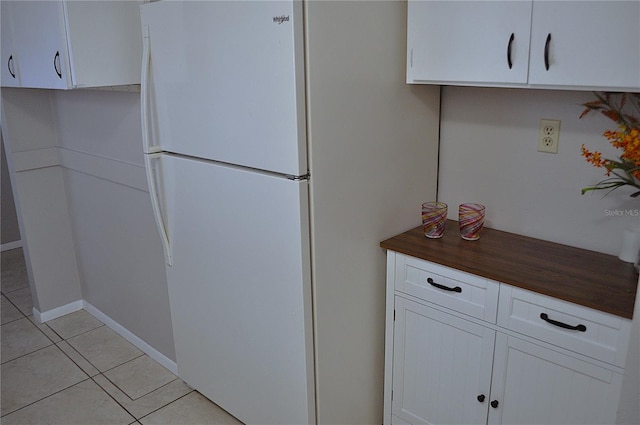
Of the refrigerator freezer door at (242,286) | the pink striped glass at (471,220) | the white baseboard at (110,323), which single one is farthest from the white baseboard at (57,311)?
the pink striped glass at (471,220)

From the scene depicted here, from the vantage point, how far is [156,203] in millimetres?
2279

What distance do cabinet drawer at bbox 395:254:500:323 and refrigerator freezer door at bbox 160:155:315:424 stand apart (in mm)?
394

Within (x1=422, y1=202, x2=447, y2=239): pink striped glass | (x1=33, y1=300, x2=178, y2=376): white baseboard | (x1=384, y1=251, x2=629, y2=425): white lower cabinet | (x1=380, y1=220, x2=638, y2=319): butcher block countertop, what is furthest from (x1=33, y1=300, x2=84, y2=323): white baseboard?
(x1=422, y1=202, x2=447, y2=239): pink striped glass

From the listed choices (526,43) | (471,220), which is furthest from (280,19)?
(471,220)

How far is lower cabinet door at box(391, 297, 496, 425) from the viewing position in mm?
1882

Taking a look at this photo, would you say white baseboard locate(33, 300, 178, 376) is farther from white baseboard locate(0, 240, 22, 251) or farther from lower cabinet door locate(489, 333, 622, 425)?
lower cabinet door locate(489, 333, 622, 425)

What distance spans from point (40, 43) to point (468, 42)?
5.69ft

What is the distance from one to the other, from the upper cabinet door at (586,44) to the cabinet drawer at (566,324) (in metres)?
0.64

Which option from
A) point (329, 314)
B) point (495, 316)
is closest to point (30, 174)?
point (329, 314)

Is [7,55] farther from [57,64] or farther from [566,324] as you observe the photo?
[566,324]

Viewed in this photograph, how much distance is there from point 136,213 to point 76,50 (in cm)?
81

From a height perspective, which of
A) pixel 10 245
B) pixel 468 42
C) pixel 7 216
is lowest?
pixel 10 245

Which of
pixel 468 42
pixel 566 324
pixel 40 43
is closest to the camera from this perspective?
pixel 566 324

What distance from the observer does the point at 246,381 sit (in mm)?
2180
